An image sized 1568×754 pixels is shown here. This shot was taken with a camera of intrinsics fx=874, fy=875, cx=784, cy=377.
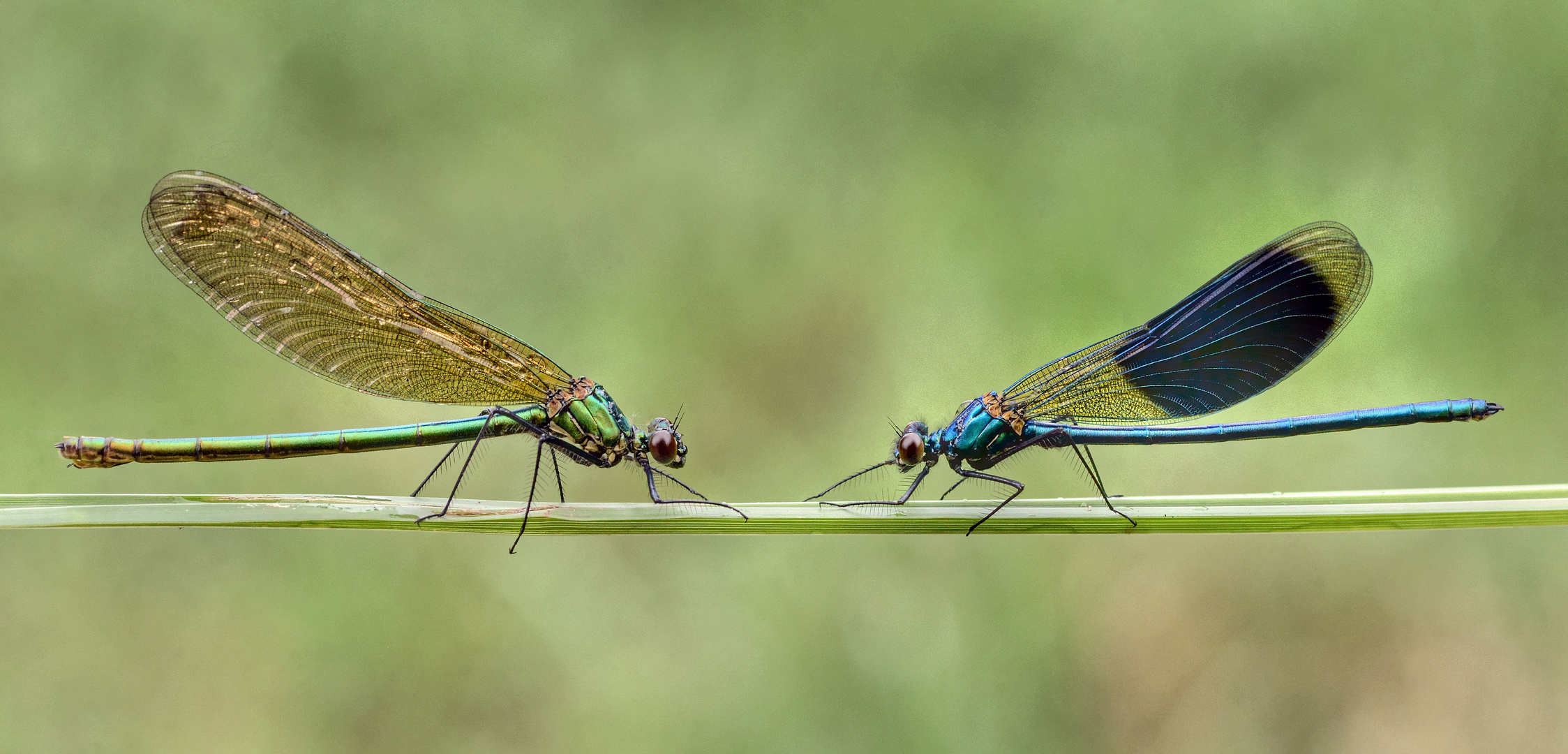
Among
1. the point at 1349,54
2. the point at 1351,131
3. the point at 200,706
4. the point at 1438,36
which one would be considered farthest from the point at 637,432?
the point at 1438,36

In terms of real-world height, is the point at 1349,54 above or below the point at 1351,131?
above

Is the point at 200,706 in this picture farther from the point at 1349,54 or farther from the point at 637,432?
the point at 1349,54

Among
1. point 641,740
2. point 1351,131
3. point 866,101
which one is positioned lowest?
point 641,740

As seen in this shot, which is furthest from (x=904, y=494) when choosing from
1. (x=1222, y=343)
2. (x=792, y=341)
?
(x=792, y=341)

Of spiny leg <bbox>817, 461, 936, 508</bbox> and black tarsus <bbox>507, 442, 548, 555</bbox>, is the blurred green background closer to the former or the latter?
spiny leg <bbox>817, 461, 936, 508</bbox>

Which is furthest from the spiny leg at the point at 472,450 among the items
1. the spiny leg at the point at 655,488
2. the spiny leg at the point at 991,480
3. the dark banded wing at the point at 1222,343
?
the dark banded wing at the point at 1222,343

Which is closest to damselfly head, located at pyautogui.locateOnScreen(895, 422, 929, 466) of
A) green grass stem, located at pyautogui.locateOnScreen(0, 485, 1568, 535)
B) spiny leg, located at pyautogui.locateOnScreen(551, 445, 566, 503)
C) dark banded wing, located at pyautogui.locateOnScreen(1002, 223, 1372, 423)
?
dark banded wing, located at pyautogui.locateOnScreen(1002, 223, 1372, 423)

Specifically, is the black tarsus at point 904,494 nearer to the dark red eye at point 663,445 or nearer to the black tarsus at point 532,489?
the dark red eye at point 663,445

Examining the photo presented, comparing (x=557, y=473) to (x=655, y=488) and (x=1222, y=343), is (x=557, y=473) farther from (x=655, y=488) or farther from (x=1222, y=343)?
(x=1222, y=343)
